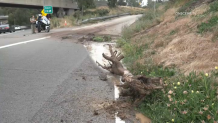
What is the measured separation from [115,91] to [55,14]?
43895 millimetres

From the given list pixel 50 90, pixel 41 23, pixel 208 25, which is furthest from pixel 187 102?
pixel 41 23

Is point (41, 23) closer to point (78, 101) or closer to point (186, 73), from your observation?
point (78, 101)

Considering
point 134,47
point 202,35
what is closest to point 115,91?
point 202,35

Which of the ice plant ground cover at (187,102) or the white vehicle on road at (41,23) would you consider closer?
the ice plant ground cover at (187,102)

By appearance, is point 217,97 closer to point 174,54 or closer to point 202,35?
point 174,54

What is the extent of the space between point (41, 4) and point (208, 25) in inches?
1373

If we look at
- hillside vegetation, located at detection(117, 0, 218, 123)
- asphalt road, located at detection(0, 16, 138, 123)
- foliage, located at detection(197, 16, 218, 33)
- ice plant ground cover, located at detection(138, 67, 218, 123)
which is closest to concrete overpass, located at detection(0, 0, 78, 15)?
asphalt road, located at detection(0, 16, 138, 123)

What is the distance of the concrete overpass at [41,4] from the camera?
3271cm

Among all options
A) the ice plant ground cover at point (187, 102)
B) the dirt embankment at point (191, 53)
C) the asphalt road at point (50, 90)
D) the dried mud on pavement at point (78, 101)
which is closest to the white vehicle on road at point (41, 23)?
the asphalt road at point (50, 90)

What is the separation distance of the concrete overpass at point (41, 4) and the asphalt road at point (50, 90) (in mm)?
26680

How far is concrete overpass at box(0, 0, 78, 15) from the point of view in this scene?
107 ft

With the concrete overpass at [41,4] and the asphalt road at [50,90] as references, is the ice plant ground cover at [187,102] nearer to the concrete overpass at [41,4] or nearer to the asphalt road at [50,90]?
the asphalt road at [50,90]

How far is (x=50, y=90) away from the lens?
5.19 metres

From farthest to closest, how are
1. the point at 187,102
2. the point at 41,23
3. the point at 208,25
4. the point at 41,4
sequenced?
1. the point at 41,4
2. the point at 41,23
3. the point at 208,25
4. the point at 187,102
